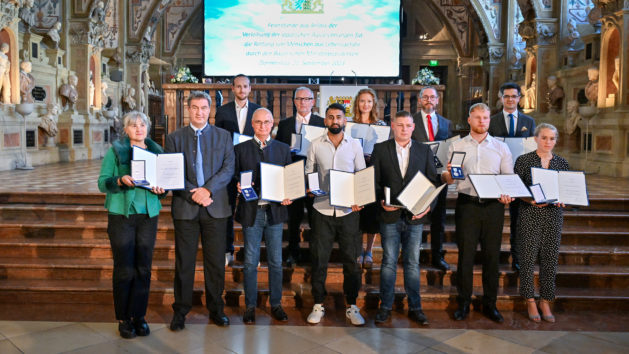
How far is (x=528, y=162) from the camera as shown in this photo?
4539mm

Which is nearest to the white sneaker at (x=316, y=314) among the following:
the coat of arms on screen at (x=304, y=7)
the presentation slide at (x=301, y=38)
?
the presentation slide at (x=301, y=38)

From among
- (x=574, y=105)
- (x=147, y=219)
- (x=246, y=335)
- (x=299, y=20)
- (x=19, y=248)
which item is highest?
(x=299, y=20)

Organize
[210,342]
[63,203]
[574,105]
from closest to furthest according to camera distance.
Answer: [210,342], [63,203], [574,105]

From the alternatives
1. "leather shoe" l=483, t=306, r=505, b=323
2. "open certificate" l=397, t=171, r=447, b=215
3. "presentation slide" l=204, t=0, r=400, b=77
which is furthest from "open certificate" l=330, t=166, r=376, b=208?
"presentation slide" l=204, t=0, r=400, b=77

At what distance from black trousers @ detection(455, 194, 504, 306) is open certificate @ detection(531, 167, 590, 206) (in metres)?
0.36

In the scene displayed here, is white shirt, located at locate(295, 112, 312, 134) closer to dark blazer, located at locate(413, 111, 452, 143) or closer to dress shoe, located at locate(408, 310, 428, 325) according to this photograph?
dark blazer, located at locate(413, 111, 452, 143)

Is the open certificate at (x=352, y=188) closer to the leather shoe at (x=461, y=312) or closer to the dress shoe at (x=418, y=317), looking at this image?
the dress shoe at (x=418, y=317)

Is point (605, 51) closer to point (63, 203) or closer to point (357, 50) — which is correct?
point (357, 50)

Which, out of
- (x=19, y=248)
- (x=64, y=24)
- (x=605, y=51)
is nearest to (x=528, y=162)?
(x=19, y=248)

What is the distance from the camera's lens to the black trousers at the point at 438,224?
5.25 meters

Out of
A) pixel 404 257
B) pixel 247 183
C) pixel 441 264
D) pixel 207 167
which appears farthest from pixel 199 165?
pixel 441 264

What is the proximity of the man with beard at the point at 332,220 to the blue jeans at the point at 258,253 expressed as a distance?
0.95 feet

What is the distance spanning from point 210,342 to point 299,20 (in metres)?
10.7

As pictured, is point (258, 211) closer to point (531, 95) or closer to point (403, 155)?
point (403, 155)
